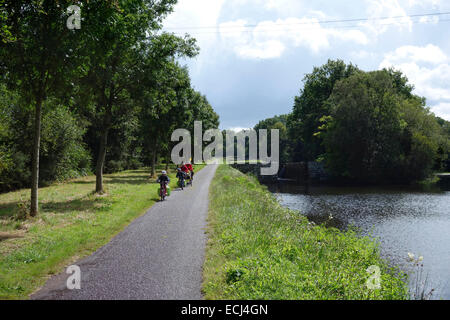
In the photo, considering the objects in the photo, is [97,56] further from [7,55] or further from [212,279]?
[212,279]

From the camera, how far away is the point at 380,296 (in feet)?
19.3

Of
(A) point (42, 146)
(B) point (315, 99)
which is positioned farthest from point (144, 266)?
(B) point (315, 99)

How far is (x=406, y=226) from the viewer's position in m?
15.8

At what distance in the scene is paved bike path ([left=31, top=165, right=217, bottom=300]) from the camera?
5570mm

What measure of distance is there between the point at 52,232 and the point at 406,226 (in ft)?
49.3

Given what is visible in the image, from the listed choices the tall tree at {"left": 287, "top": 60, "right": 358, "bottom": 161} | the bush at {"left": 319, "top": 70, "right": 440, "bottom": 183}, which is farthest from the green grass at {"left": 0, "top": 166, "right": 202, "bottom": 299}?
the tall tree at {"left": 287, "top": 60, "right": 358, "bottom": 161}

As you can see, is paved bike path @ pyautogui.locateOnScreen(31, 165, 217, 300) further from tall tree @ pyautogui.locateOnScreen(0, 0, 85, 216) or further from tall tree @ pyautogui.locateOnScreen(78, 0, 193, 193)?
tall tree @ pyautogui.locateOnScreen(78, 0, 193, 193)

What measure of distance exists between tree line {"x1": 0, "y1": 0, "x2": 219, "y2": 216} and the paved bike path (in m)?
4.95

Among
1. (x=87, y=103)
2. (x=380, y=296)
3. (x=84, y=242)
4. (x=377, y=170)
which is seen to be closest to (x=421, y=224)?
(x=380, y=296)

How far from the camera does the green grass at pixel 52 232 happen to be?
645cm

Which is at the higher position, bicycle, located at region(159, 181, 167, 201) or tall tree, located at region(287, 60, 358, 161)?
tall tree, located at region(287, 60, 358, 161)

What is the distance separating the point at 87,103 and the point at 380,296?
16069 millimetres

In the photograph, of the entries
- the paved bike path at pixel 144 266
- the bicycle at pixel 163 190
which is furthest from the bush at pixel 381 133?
the paved bike path at pixel 144 266

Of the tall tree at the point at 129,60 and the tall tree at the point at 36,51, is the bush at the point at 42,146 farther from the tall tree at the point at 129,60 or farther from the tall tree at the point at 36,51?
the tall tree at the point at 36,51
